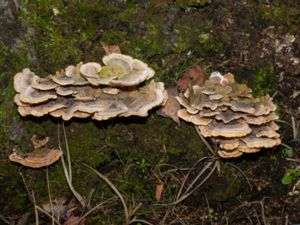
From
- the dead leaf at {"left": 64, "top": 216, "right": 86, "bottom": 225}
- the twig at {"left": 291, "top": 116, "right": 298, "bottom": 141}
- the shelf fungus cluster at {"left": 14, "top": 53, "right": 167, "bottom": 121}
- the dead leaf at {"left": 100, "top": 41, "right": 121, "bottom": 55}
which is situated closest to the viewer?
the shelf fungus cluster at {"left": 14, "top": 53, "right": 167, "bottom": 121}

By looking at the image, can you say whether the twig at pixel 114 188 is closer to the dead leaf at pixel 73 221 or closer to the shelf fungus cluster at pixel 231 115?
the dead leaf at pixel 73 221

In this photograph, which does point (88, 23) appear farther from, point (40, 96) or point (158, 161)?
point (158, 161)

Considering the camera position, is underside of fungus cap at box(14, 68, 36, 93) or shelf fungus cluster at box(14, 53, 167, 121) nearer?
shelf fungus cluster at box(14, 53, 167, 121)

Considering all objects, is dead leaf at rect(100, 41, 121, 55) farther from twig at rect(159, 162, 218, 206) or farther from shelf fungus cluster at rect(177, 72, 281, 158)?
twig at rect(159, 162, 218, 206)

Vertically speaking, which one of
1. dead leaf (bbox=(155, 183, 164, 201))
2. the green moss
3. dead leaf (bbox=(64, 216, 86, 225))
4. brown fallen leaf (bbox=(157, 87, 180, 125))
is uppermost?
the green moss

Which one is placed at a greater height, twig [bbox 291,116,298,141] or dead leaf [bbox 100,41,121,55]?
dead leaf [bbox 100,41,121,55]

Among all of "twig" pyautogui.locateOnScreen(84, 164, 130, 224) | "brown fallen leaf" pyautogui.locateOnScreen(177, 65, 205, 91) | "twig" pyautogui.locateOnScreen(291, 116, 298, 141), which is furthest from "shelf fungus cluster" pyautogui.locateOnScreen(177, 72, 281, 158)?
"twig" pyautogui.locateOnScreen(84, 164, 130, 224)

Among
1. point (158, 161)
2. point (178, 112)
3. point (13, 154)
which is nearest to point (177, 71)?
point (178, 112)
